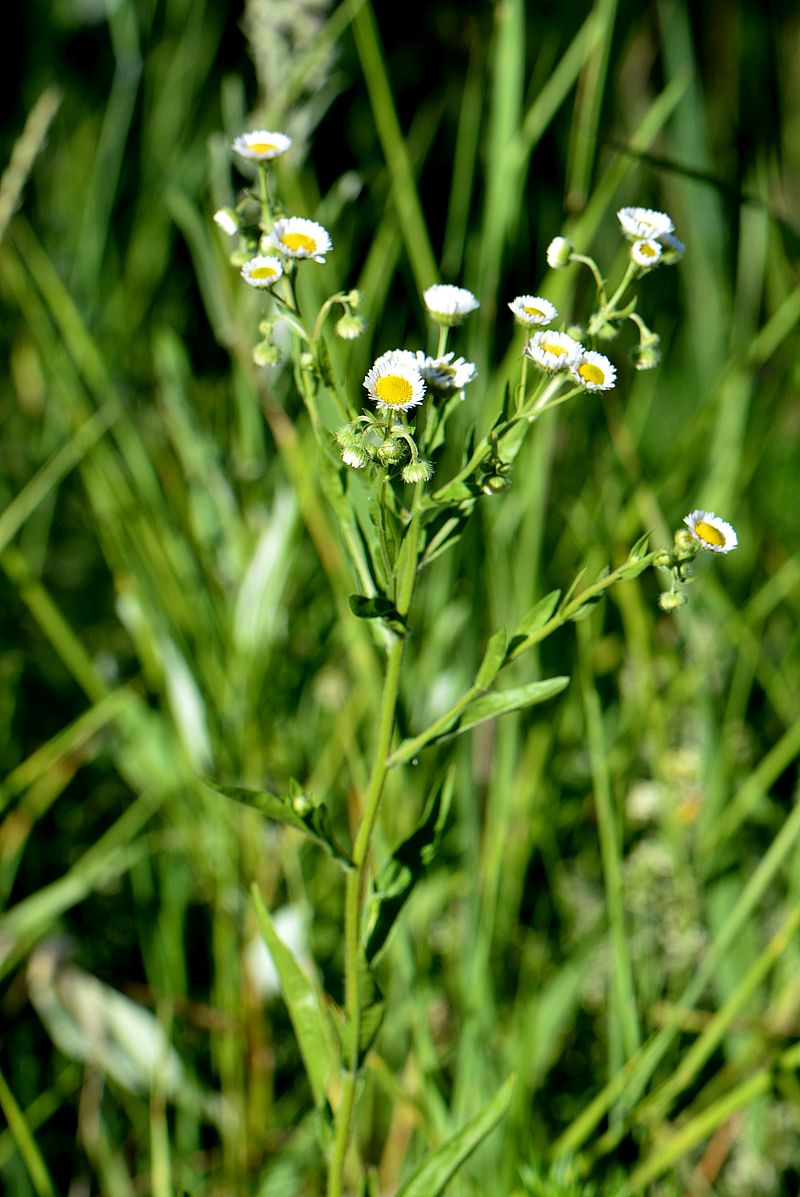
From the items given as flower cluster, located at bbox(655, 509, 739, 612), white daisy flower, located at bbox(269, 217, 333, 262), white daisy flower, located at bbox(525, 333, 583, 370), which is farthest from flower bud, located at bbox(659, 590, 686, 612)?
white daisy flower, located at bbox(269, 217, 333, 262)

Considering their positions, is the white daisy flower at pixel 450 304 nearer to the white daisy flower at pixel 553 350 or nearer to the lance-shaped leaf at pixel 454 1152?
the white daisy flower at pixel 553 350

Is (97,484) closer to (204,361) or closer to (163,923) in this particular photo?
(163,923)

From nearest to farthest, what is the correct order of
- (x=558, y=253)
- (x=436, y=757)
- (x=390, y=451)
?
1. (x=390, y=451)
2. (x=558, y=253)
3. (x=436, y=757)

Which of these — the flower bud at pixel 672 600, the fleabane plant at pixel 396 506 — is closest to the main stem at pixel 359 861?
the fleabane plant at pixel 396 506

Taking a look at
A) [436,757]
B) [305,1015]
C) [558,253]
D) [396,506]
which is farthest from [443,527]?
[436,757]

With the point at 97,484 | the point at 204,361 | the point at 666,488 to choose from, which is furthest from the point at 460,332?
the point at 204,361

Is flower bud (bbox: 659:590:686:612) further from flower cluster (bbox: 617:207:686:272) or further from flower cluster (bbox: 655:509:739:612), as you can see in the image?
flower cluster (bbox: 617:207:686:272)

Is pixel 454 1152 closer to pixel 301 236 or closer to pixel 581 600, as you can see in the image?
pixel 581 600
